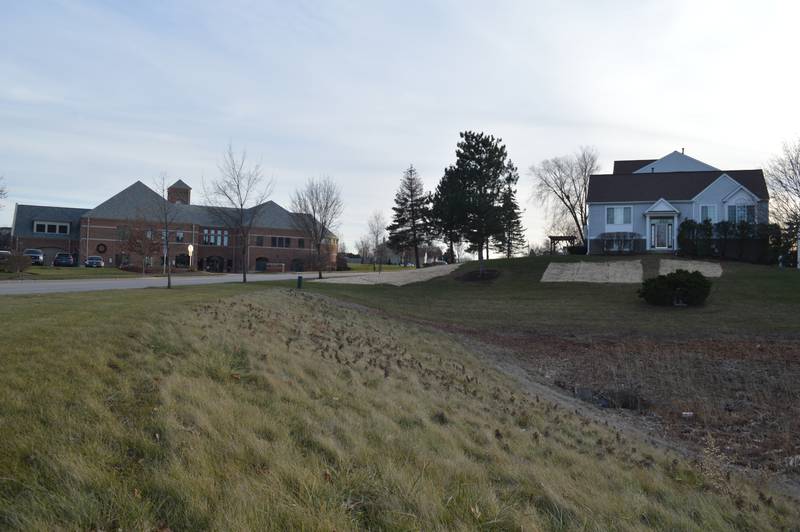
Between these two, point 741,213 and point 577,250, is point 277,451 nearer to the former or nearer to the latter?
point 577,250

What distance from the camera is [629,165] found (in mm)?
55750

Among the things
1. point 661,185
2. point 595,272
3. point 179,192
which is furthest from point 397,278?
point 179,192

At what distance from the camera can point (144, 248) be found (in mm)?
51438

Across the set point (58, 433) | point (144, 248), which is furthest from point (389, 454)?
point (144, 248)

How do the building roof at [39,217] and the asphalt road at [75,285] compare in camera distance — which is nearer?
the asphalt road at [75,285]

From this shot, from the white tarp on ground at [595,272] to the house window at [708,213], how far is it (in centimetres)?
806

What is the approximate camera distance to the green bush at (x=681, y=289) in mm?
27344

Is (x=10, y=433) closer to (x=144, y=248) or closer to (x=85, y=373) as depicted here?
(x=85, y=373)

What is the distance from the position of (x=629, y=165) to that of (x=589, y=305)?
31571mm

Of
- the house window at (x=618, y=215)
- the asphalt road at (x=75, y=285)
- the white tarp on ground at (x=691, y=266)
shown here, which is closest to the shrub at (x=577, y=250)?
the house window at (x=618, y=215)

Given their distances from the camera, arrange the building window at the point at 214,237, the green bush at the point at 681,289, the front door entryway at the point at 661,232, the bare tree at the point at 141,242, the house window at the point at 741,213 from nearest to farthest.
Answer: the green bush at the point at 681,289
the house window at the point at 741,213
the front door entryway at the point at 661,232
the bare tree at the point at 141,242
the building window at the point at 214,237

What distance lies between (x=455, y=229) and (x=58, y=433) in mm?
43896

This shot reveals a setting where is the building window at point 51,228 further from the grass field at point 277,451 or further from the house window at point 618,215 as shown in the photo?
the grass field at point 277,451

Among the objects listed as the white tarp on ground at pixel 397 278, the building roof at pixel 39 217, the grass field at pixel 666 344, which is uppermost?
the building roof at pixel 39 217
